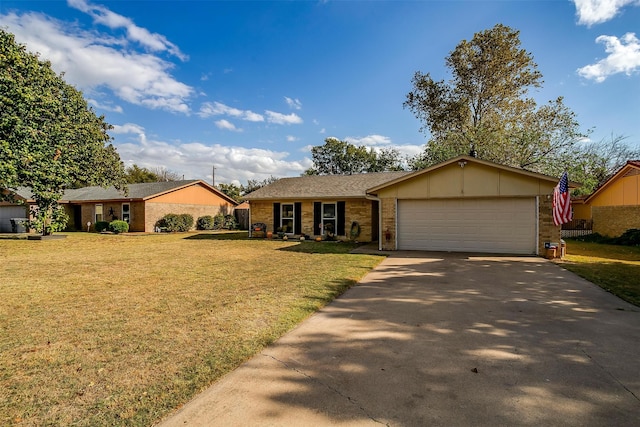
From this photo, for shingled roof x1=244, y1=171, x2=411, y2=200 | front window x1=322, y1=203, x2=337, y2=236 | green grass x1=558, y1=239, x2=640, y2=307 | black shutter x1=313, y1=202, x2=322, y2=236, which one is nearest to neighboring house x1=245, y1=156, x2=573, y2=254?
green grass x1=558, y1=239, x2=640, y2=307

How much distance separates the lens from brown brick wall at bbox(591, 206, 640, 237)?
626 inches

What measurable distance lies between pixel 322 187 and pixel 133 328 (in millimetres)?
14034

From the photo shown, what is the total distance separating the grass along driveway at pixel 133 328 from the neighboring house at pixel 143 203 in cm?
1471

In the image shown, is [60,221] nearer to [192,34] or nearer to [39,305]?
[192,34]

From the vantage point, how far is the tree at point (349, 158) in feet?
150

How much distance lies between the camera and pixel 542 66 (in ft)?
66.6

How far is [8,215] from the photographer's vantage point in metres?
24.9

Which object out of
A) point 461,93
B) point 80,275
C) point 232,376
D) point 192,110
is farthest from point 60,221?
point 461,93

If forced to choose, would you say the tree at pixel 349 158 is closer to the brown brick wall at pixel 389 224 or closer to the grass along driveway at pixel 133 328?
the brown brick wall at pixel 389 224

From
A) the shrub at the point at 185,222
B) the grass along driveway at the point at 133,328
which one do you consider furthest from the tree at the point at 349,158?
the grass along driveway at the point at 133,328

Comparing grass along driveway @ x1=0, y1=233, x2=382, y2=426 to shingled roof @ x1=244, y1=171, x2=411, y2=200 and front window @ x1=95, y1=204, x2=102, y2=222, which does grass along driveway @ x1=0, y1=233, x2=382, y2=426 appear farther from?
front window @ x1=95, y1=204, x2=102, y2=222

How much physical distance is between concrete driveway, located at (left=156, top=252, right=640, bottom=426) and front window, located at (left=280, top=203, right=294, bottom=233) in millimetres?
11958

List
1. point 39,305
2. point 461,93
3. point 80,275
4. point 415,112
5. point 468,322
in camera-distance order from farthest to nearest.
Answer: point 415,112
point 461,93
point 80,275
point 39,305
point 468,322

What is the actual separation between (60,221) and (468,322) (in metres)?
22.0
